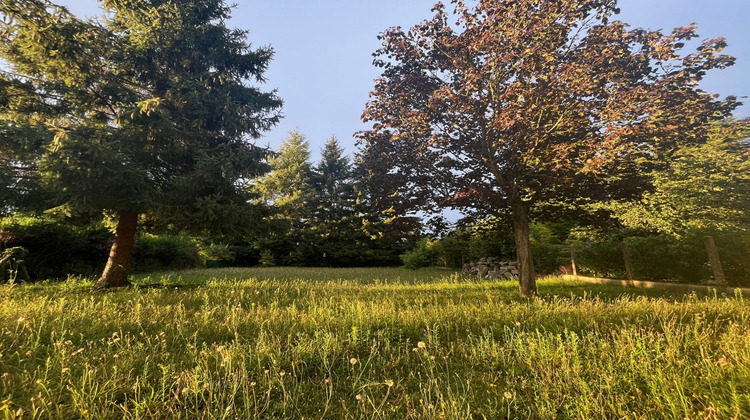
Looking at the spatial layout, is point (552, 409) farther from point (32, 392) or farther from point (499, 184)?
point (499, 184)

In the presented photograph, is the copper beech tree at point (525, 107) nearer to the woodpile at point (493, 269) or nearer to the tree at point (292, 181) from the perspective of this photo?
the woodpile at point (493, 269)

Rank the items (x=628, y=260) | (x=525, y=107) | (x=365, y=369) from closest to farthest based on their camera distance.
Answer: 1. (x=365, y=369)
2. (x=525, y=107)
3. (x=628, y=260)

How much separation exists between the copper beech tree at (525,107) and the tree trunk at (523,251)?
26mm

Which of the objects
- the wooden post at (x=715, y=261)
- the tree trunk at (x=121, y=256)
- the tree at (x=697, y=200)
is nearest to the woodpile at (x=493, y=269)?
the tree at (x=697, y=200)

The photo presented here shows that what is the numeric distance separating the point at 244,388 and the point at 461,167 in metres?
6.89

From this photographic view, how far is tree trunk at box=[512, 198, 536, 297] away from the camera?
773 centimetres

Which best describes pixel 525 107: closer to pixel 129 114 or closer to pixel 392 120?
pixel 392 120

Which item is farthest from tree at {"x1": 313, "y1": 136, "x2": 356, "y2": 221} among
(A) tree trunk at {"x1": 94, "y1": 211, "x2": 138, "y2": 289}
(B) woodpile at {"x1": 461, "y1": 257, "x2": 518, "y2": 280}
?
(A) tree trunk at {"x1": 94, "y1": 211, "x2": 138, "y2": 289}

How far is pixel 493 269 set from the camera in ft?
52.8

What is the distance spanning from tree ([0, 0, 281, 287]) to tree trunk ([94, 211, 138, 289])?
31 millimetres

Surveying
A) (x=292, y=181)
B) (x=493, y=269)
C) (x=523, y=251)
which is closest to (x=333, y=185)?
(x=292, y=181)

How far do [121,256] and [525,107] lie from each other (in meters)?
11.8

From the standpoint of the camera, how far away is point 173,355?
3213mm

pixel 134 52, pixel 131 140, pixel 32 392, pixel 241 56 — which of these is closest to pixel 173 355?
pixel 32 392
